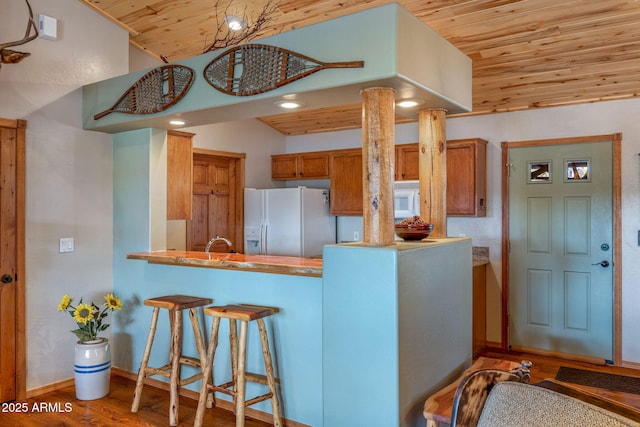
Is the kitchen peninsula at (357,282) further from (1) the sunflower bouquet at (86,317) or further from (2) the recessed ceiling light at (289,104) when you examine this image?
(1) the sunflower bouquet at (86,317)

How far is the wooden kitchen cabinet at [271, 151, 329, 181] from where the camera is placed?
19.2 feet

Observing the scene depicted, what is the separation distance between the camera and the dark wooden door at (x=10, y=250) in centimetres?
343

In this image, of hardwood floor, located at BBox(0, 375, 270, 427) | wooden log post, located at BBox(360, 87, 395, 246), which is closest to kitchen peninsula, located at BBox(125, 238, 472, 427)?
wooden log post, located at BBox(360, 87, 395, 246)

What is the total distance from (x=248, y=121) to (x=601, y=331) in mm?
4263

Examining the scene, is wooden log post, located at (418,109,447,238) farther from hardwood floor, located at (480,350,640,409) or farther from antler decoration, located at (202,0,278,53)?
hardwood floor, located at (480,350,640,409)

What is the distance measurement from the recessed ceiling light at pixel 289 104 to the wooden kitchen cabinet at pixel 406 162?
92.0 inches

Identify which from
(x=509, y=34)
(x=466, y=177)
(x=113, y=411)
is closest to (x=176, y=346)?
(x=113, y=411)

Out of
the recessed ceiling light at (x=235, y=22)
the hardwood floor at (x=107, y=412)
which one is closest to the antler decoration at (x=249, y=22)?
the recessed ceiling light at (x=235, y=22)

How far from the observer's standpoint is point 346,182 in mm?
5605

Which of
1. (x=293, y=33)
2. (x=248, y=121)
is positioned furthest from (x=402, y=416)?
(x=248, y=121)

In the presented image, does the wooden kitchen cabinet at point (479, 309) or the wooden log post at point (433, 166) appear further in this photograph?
the wooden kitchen cabinet at point (479, 309)

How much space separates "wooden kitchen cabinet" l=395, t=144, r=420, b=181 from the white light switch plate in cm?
314

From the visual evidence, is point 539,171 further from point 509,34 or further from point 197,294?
point 197,294

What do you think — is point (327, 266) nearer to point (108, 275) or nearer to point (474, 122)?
point (108, 275)
